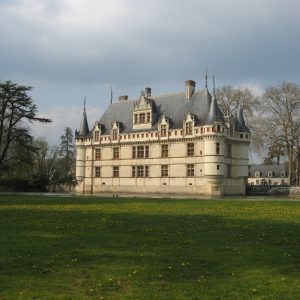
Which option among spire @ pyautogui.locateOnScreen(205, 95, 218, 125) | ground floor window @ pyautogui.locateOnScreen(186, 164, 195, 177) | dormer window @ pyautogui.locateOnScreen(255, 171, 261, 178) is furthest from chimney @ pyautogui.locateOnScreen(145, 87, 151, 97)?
dormer window @ pyautogui.locateOnScreen(255, 171, 261, 178)

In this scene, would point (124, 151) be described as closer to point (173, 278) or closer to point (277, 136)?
point (277, 136)

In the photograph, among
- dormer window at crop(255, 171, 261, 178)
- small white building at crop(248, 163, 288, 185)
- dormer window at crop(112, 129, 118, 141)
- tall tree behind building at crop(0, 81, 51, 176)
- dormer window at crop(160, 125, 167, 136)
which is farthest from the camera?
dormer window at crop(255, 171, 261, 178)

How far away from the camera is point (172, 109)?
163ft

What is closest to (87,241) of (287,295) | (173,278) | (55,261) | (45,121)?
(55,261)

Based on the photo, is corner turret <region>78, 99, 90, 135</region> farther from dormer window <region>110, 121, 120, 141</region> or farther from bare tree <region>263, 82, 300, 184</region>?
bare tree <region>263, 82, 300, 184</region>

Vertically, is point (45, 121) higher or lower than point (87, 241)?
higher

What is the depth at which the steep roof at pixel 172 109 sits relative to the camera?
47219 millimetres

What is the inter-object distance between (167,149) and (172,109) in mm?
4550

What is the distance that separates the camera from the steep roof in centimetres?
4722

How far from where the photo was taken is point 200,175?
45.6 meters

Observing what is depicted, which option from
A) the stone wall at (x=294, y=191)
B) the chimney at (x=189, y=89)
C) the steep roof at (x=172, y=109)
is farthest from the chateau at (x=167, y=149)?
the stone wall at (x=294, y=191)

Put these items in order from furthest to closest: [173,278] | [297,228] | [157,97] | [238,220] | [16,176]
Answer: [16,176], [157,97], [238,220], [297,228], [173,278]

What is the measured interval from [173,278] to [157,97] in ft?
151

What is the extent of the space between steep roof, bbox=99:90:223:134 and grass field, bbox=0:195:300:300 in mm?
34780
